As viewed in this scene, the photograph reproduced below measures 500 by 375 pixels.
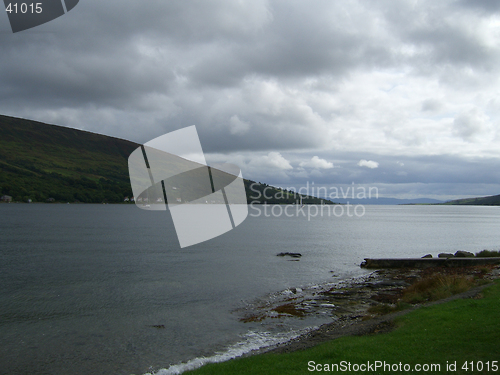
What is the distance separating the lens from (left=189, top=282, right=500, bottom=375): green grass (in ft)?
33.2

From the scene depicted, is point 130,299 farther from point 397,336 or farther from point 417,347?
point 417,347

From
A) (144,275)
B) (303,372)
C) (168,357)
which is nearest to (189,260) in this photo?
(144,275)

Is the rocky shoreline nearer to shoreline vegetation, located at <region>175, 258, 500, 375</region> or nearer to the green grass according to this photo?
shoreline vegetation, located at <region>175, 258, 500, 375</region>

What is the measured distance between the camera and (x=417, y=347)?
36.4 feet

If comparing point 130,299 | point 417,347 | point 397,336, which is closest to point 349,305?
point 397,336

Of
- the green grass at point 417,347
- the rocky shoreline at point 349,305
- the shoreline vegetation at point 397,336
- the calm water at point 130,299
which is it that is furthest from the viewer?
the calm water at point 130,299

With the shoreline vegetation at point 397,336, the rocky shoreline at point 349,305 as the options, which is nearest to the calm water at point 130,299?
the rocky shoreline at point 349,305

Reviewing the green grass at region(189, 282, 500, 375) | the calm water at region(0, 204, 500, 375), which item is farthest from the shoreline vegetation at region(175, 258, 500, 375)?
the calm water at region(0, 204, 500, 375)

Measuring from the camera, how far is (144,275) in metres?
36.5

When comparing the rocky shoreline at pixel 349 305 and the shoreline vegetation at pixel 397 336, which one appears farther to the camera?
the rocky shoreline at pixel 349 305

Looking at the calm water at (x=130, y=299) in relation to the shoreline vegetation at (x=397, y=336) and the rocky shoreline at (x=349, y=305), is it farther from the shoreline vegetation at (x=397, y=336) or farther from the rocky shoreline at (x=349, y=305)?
the shoreline vegetation at (x=397, y=336)

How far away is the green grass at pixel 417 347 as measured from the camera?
33.2 ft

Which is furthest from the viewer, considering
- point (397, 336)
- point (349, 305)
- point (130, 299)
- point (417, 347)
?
point (130, 299)

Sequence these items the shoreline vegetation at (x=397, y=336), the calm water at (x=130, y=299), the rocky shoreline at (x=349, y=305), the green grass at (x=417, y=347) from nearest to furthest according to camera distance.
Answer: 1. the green grass at (x=417, y=347)
2. the shoreline vegetation at (x=397, y=336)
3. the rocky shoreline at (x=349, y=305)
4. the calm water at (x=130, y=299)
